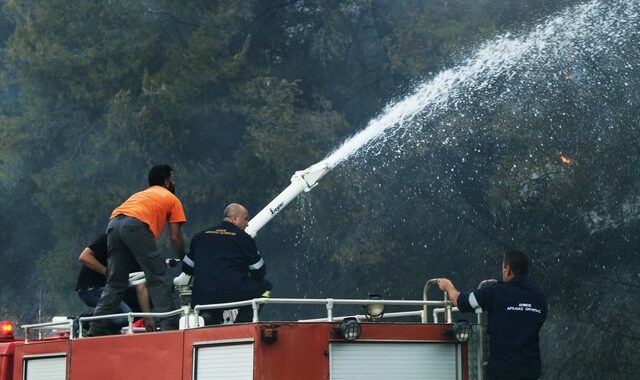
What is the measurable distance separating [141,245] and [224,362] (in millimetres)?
2199

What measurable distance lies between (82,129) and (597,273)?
47.4ft

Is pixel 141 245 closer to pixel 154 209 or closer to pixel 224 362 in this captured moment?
pixel 154 209

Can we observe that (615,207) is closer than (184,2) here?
Yes

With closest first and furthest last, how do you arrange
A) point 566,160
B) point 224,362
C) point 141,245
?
point 224,362 → point 141,245 → point 566,160

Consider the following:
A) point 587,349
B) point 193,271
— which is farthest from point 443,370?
point 587,349

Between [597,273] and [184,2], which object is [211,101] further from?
[597,273]

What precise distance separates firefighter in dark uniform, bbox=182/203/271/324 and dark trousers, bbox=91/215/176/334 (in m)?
0.48

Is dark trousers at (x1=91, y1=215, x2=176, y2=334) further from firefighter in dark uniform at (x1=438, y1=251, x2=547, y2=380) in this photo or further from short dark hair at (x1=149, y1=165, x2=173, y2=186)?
firefighter in dark uniform at (x1=438, y1=251, x2=547, y2=380)

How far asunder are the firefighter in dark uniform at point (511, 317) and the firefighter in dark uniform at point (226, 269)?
5.34ft

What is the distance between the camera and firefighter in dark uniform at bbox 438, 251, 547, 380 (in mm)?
8977

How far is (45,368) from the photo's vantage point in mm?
10500

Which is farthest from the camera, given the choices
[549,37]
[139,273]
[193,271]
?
[549,37]

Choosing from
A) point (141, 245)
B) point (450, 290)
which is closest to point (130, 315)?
point (141, 245)

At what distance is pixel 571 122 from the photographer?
24.4 m
